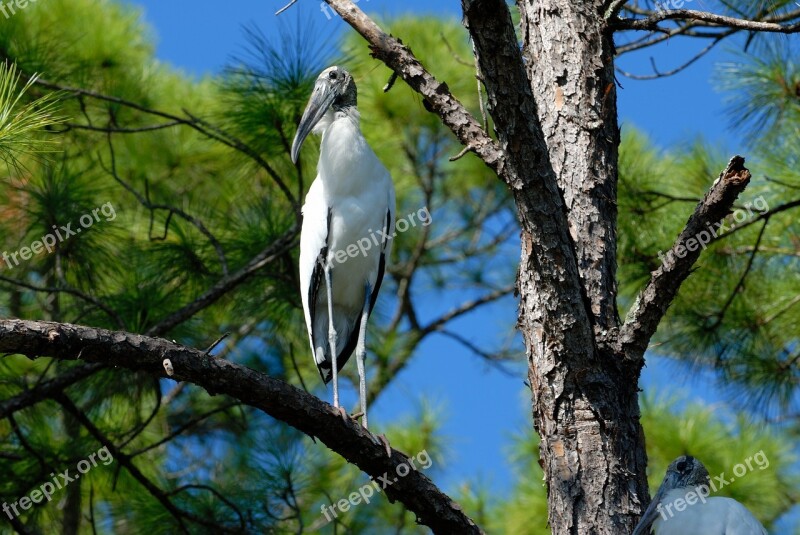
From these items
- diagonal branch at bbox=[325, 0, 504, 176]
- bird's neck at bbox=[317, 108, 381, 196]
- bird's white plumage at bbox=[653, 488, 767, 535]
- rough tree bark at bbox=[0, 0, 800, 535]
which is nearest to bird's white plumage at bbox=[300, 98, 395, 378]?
bird's neck at bbox=[317, 108, 381, 196]

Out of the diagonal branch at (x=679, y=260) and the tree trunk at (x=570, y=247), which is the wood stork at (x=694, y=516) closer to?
the tree trunk at (x=570, y=247)

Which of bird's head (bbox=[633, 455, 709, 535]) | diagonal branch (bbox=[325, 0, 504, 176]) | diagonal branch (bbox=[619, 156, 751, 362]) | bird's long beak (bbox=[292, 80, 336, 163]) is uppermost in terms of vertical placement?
bird's long beak (bbox=[292, 80, 336, 163])

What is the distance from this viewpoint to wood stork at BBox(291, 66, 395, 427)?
3789 mm

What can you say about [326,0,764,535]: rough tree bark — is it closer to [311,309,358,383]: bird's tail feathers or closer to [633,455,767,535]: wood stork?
[633,455,767,535]: wood stork

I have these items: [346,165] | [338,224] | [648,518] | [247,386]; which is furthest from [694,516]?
[346,165]

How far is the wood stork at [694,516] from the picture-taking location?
266cm

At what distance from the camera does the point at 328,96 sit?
3.96 metres

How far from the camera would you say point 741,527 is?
2650 millimetres

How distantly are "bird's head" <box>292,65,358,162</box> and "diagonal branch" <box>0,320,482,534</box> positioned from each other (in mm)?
1534

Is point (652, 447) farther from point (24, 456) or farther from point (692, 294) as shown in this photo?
point (24, 456)

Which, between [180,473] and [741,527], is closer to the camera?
[741,527]

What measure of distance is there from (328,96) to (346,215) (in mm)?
495

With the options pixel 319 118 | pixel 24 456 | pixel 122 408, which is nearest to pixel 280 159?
pixel 319 118

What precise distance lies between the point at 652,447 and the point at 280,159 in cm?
252
